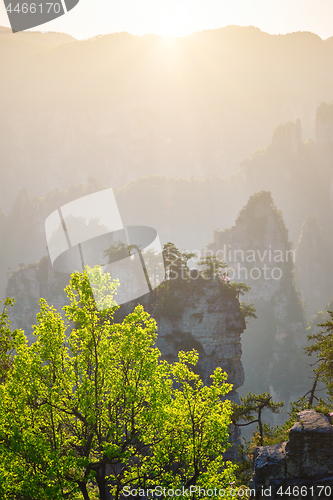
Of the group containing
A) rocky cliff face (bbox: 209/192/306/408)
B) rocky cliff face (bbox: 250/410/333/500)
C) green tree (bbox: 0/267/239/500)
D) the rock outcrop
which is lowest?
rocky cliff face (bbox: 250/410/333/500)

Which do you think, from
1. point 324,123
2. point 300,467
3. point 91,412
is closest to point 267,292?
point 300,467

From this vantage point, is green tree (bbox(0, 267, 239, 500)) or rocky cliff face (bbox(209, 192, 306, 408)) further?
rocky cliff face (bbox(209, 192, 306, 408))

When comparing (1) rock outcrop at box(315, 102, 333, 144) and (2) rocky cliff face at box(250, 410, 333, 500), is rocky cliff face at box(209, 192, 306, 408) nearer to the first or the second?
(2) rocky cliff face at box(250, 410, 333, 500)

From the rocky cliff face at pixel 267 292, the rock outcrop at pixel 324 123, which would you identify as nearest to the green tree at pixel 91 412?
the rocky cliff face at pixel 267 292

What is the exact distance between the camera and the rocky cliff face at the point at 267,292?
51625 mm

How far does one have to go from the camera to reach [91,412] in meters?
8.23

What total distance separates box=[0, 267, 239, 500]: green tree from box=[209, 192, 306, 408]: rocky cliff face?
148ft

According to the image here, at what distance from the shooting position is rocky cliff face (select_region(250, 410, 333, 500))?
931 cm

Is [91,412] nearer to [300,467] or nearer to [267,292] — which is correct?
[300,467]

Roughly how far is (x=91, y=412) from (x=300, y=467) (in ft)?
19.6

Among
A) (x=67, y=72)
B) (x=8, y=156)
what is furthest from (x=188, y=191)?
(x=67, y=72)

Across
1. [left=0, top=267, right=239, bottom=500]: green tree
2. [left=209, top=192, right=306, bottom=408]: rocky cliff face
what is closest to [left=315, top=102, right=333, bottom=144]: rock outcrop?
[left=209, top=192, right=306, bottom=408]: rocky cliff face

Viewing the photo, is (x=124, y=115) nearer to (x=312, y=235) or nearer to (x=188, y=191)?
(x=188, y=191)

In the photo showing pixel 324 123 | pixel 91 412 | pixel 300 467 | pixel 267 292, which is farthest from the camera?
pixel 324 123
